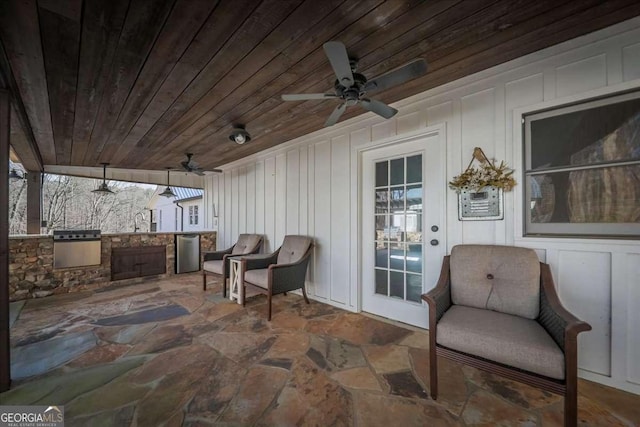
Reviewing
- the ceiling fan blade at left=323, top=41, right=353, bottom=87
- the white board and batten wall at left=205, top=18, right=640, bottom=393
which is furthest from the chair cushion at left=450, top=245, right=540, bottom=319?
the ceiling fan blade at left=323, top=41, right=353, bottom=87

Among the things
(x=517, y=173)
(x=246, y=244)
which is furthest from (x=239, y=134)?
(x=517, y=173)

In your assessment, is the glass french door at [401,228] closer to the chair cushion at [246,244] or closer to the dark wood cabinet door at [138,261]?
the chair cushion at [246,244]

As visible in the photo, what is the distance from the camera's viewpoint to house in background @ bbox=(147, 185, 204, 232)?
26.9ft

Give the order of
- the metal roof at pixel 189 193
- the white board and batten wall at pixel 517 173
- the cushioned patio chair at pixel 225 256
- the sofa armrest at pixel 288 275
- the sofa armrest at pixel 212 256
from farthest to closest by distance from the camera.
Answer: the metal roof at pixel 189 193 → the sofa armrest at pixel 212 256 → the cushioned patio chair at pixel 225 256 → the sofa armrest at pixel 288 275 → the white board and batten wall at pixel 517 173

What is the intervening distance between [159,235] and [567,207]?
6.32 m

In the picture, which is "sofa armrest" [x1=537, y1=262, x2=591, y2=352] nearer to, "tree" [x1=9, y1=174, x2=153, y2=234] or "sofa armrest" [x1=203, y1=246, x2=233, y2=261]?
→ "sofa armrest" [x1=203, y1=246, x2=233, y2=261]

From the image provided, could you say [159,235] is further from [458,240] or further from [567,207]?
[567,207]

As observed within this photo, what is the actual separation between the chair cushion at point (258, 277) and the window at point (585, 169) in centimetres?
277

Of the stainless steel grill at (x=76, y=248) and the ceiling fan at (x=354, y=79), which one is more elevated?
the ceiling fan at (x=354, y=79)

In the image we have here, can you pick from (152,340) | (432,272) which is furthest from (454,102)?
(152,340)

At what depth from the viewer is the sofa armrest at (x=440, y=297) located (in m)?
1.68

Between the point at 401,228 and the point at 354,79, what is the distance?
1.73m

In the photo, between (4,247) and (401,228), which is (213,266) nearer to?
(4,247)

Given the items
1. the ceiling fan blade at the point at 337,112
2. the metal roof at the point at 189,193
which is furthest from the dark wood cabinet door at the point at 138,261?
the ceiling fan blade at the point at 337,112
